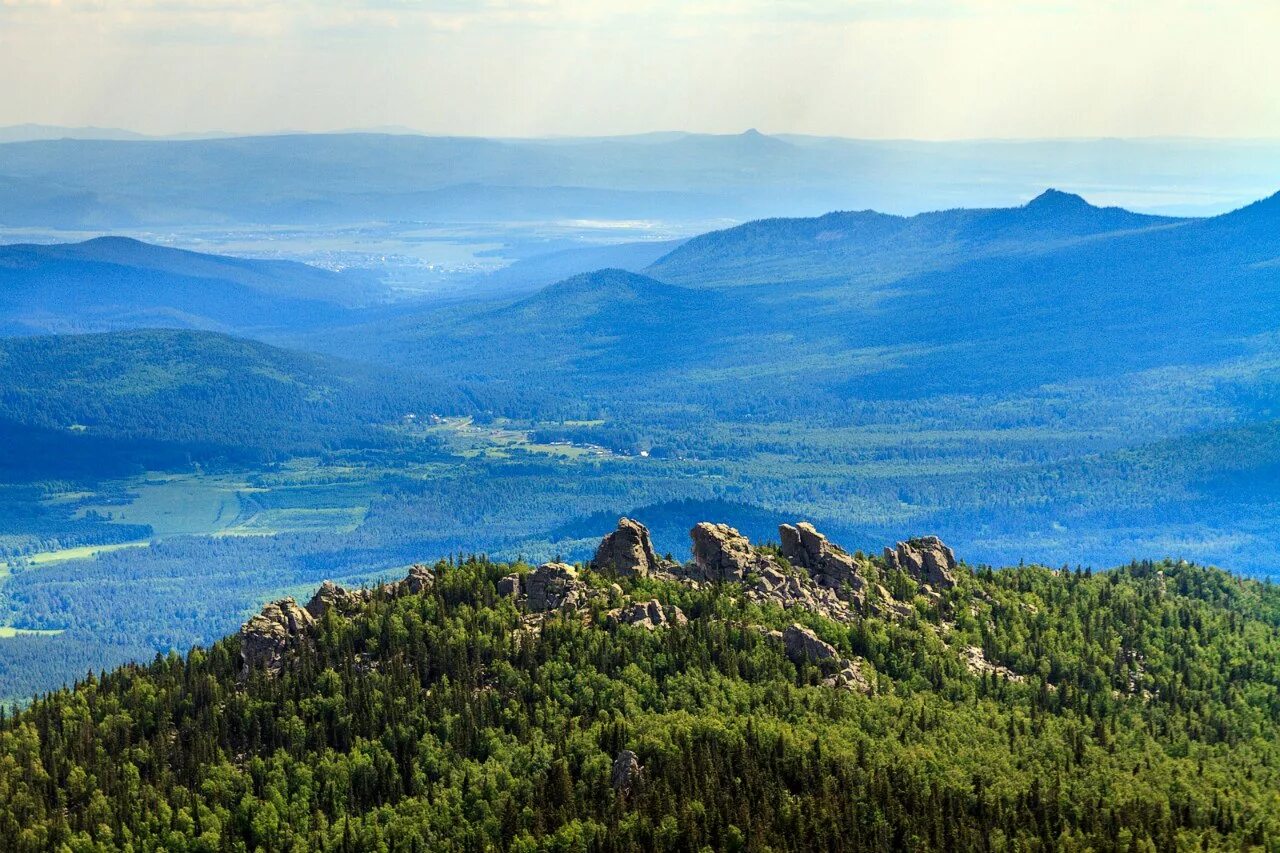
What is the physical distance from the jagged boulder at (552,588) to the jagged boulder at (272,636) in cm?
1147

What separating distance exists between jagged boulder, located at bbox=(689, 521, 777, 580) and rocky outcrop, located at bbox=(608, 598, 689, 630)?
6.65 meters

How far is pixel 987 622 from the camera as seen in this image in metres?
104

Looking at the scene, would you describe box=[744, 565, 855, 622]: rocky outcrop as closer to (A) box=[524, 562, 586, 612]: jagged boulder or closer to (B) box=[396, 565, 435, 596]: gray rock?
(A) box=[524, 562, 586, 612]: jagged boulder

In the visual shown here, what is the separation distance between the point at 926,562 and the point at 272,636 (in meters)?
37.9

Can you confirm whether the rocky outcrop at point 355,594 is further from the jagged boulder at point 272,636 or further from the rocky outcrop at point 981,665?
the rocky outcrop at point 981,665

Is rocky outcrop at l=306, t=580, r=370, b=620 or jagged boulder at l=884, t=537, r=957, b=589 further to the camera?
jagged boulder at l=884, t=537, r=957, b=589

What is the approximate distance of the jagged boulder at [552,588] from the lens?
99312 mm

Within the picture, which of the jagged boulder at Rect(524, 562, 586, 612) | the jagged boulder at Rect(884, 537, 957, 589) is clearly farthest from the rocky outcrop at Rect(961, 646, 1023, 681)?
the jagged boulder at Rect(524, 562, 586, 612)

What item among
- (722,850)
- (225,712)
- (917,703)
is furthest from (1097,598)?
(225,712)

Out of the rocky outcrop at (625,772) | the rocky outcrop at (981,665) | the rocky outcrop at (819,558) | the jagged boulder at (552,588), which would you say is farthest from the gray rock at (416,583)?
the rocky outcrop at (981,665)

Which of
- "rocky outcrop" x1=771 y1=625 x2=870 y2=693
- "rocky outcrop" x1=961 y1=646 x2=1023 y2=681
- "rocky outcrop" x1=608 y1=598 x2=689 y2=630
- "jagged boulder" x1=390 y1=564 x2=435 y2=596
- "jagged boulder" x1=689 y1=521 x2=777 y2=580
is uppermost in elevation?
"jagged boulder" x1=689 y1=521 x2=777 y2=580

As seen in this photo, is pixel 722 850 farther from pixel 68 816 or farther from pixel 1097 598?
pixel 1097 598

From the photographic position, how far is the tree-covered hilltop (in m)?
79.5

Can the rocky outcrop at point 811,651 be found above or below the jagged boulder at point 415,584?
below
